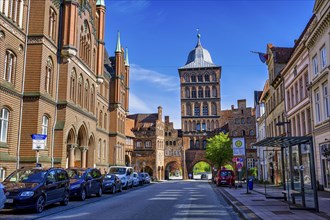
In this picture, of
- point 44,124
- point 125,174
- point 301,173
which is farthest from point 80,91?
point 301,173

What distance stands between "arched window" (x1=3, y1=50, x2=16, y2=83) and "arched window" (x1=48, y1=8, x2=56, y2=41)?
4.68 meters

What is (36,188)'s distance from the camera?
1354 cm

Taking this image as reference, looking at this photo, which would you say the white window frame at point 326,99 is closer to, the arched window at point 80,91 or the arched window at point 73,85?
the arched window at point 73,85

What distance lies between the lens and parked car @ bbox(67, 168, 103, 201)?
18.7 meters

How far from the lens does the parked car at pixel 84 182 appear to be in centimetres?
1869

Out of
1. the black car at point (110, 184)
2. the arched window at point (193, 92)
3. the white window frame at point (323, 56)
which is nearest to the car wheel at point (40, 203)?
the black car at point (110, 184)

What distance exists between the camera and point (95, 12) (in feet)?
133

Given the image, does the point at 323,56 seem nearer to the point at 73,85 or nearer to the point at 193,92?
the point at 73,85

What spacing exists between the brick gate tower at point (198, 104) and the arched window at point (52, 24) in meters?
55.0

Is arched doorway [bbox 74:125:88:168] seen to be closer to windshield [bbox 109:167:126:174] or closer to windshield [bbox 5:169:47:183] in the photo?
windshield [bbox 109:167:126:174]

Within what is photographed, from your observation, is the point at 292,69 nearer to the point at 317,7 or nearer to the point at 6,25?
the point at 317,7

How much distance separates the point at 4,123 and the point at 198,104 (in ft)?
213

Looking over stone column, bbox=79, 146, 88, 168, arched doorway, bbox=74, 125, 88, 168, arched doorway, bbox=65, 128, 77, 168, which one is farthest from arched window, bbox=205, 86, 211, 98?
arched doorway, bbox=65, 128, 77, 168

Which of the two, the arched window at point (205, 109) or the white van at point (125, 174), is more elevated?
the arched window at point (205, 109)
